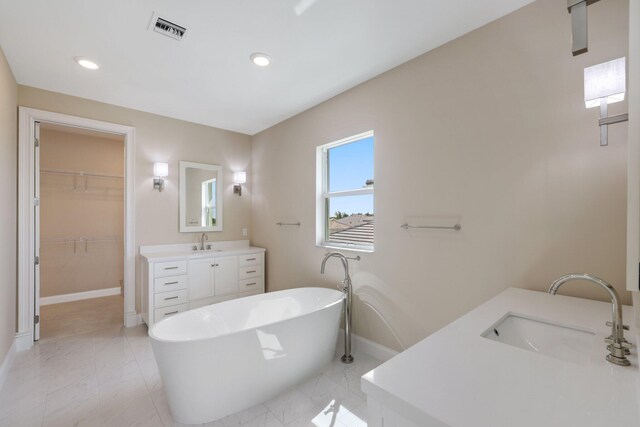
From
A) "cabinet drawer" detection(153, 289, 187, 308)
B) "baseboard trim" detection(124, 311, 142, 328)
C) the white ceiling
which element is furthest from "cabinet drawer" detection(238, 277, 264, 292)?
the white ceiling

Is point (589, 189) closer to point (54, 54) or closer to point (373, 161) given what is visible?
point (373, 161)

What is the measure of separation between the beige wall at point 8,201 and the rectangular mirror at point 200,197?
4.90ft

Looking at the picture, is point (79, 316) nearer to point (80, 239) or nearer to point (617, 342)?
point (80, 239)

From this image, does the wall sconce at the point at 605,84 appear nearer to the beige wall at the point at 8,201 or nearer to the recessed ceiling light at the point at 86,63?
the recessed ceiling light at the point at 86,63

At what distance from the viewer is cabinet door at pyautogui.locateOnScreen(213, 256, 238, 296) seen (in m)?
3.51

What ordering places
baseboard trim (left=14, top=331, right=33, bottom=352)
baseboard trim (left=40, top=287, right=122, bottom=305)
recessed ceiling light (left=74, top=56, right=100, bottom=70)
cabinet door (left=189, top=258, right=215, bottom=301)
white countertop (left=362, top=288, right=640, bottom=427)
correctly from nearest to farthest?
white countertop (left=362, top=288, right=640, bottom=427)
recessed ceiling light (left=74, top=56, right=100, bottom=70)
baseboard trim (left=14, top=331, right=33, bottom=352)
cabinet door (left=189, top=258, right=215, bottom=301)
baseboard trim (left=40, top=287, right=122, bottom=305)

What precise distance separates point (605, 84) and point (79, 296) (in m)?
6.14

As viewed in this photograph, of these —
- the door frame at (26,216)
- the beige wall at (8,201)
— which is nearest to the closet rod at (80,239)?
the door frame at (26,216)

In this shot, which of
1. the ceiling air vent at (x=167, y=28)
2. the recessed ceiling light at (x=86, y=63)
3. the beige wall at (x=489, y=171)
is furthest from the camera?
the recessed ceiling light at (x=86, y=63)

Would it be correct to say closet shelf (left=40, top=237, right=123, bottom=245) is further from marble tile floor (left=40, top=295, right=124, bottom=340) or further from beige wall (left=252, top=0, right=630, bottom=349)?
beige wall (left=252, top=0, right=630, bottom=349)

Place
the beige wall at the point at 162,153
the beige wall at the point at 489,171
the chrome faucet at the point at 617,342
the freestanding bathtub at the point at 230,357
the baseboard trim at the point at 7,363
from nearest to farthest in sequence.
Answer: the chrome faucet at the point at 617,342, the beige wall at the point at 489,171, the freestanding bathtub at the point at 230,357, the baseboard trim at the point at 7,363, the beige wall at the point at 162,153

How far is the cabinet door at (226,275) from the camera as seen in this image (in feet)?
11.5

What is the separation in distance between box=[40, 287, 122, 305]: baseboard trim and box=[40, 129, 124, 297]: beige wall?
0.06 m

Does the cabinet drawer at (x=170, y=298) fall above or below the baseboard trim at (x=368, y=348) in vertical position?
above
